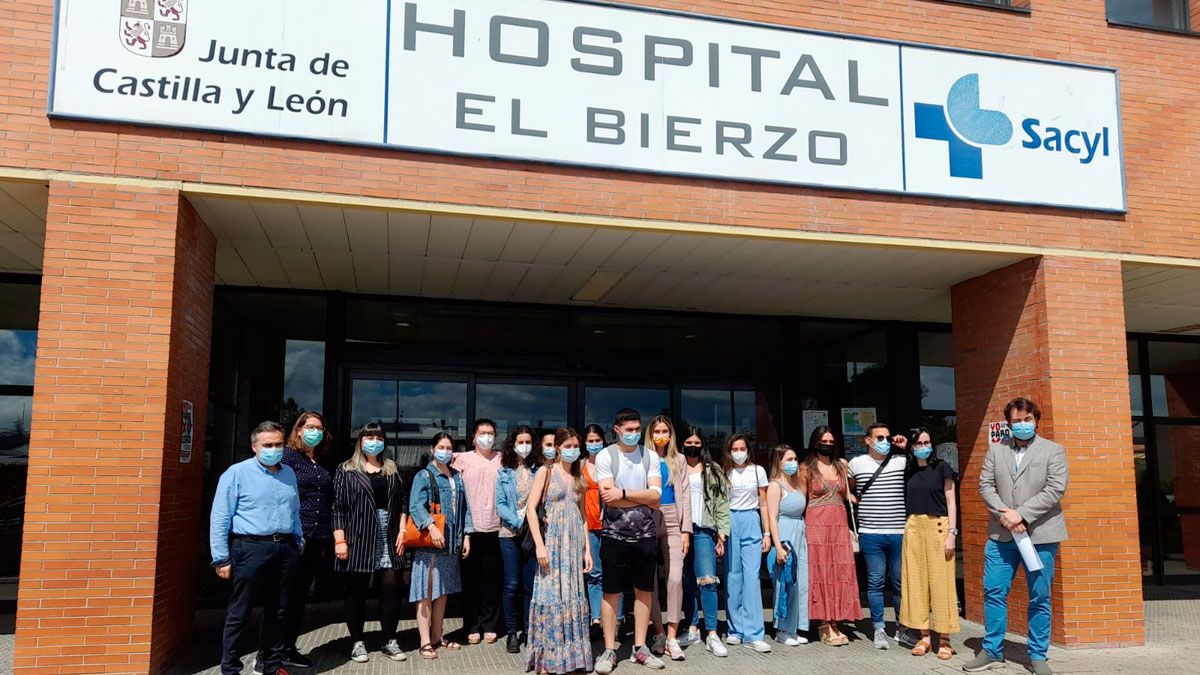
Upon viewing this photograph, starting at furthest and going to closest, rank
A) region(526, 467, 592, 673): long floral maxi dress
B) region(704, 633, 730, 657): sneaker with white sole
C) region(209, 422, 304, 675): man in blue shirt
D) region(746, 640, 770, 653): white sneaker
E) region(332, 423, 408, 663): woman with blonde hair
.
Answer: region(746, 640, 770, 653): white sneaker, region(704, 633, 730, 657): sneaker with white sole, region(332, 423, 408, 663): woman with blonde hair, region(526, 467, 592, 673): long floral maxi dress, region(209, 422, 304, 675): man in blue shirt

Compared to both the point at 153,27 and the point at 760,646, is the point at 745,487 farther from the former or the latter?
the point at 153,27

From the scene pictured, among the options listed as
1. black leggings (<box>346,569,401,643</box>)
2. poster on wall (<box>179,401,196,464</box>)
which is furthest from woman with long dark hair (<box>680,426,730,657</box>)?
poster on wall (<box>179,401,196,464</box>)

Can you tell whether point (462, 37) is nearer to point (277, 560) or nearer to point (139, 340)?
point (139, 340)

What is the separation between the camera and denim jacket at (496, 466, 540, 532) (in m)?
7.16

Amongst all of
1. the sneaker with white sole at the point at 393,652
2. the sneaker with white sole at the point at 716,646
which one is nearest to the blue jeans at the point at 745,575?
the sneaker with white sole at the point at 716,646

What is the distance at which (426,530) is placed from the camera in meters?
6.73

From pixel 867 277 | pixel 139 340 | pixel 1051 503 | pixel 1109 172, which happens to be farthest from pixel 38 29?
pixel 1109 172

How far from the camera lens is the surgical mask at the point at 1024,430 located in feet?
21.8

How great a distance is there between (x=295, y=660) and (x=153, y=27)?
187 inches

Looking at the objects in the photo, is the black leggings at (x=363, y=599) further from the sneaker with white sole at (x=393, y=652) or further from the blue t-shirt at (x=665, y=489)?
the blue t-shirt at (x=665, y=489)

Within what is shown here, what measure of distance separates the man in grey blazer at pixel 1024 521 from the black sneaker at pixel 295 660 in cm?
494

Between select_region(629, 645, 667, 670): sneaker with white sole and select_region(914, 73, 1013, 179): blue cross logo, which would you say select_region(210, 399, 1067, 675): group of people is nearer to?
select_region(629, 645, 667, 670): sneaker with white sole

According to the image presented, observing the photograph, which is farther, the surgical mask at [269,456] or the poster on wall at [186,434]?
the poster on wall at [186,434]

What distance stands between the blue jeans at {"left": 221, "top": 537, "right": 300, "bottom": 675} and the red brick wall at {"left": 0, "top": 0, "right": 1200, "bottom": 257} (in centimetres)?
263
